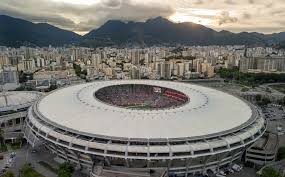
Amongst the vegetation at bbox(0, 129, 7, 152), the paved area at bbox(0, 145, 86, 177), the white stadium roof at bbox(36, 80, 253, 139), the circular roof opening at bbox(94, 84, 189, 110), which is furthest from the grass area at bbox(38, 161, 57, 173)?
the circular roof opening at bbox(94, 84, 189, 110)

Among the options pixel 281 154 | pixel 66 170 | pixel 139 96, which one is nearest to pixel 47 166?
pixel 66 170

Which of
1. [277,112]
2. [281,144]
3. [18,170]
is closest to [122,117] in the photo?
[18,170]

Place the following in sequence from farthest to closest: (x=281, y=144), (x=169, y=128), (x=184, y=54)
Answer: (x=184, y=54)
(x=281, y=144)
(x=169, y=128)

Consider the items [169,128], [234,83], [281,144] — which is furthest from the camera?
[234,83]

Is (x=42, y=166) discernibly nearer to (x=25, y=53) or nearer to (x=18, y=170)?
(x=18, y=170)

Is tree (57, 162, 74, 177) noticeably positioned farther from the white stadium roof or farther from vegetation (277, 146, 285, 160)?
vegetation (277, 146, 285, 160)

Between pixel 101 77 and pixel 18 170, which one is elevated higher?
pixel 101 77

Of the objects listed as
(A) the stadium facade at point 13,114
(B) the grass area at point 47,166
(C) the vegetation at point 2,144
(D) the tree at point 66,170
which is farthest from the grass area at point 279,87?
(C) the vegetation at point 2,144
